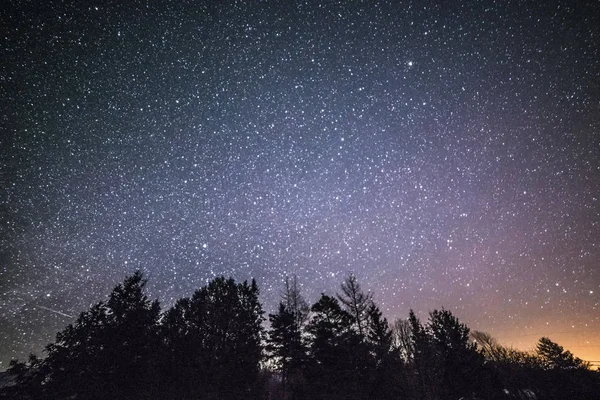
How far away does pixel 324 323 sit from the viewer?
22.5m

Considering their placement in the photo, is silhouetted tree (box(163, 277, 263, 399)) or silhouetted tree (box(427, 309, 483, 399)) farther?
silhouetted tree (box(427, 309, 483, 399))

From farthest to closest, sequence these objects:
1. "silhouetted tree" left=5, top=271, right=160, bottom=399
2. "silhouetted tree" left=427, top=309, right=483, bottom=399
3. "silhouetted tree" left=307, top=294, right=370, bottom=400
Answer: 1. "silhouetted tree" left=427, top=309, right=483, bottom=399
2. "silhouetted tree" left=307, top=294, right=370, bottom=400
3. "silhouetted tree" left=5, top=271, right=160, bottom=399

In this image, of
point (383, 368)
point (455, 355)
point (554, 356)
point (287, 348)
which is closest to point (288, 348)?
point (287, 348)

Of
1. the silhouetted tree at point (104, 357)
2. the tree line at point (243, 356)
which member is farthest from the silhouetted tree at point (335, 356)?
the silhouetted tree at point (104, 357)

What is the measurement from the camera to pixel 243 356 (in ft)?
70.9

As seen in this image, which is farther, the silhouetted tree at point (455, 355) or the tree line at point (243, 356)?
the silhouetted tree at point (455, 355)

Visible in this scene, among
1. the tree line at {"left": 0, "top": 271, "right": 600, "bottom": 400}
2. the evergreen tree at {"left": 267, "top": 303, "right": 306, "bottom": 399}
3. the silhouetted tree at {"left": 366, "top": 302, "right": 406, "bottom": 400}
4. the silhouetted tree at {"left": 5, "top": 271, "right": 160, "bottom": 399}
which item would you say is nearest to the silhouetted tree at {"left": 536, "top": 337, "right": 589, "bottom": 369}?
the tree line at {"left": 0, "top": 271, "right": 600, "bottom": 400}

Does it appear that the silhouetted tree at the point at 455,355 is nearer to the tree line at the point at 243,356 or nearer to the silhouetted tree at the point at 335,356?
the tree line at the point at 243,356

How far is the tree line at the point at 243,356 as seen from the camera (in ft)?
57.9

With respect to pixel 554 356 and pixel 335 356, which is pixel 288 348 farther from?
pixel 554 356

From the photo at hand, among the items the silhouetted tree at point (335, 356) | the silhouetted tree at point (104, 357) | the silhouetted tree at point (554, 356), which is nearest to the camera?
the silhouetted tree at point (104, 357)

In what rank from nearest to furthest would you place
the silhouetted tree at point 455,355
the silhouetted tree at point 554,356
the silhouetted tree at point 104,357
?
the silhouetted tree at point 104,357 < the silhouetted tree at point 455,355 < the silhouetted tree at point 554,356

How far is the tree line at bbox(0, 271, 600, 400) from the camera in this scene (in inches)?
695

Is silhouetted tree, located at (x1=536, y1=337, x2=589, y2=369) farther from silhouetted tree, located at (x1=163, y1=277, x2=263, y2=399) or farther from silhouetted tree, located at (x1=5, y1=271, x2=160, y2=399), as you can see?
silhouetted tree, located at (x1=5, y1=271, x2=160, y2=399)
